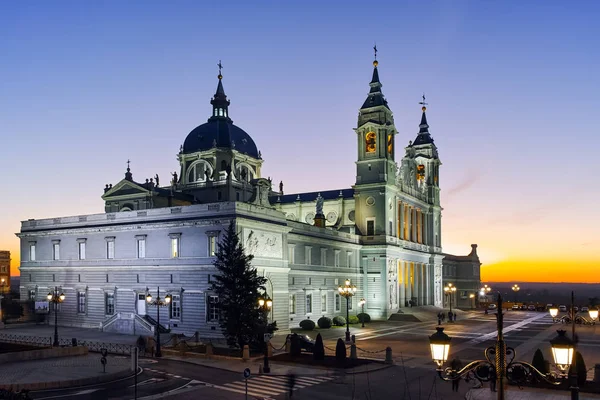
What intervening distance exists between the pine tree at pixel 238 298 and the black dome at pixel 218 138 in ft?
124

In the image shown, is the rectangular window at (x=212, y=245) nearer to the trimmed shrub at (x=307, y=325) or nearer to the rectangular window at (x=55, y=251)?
the trimmed shrub at (x=307, y=325)

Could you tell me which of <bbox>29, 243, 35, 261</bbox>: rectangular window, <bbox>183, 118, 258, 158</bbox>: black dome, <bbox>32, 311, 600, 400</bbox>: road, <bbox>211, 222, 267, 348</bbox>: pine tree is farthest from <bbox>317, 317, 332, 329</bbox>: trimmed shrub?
<bbox>29, 243, 35, 261</bbox>: rectangular window

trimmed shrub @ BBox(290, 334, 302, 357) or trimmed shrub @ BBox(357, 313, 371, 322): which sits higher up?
trimmed shrub @ BBox(290, 334, 302, 357)

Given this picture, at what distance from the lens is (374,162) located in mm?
81188

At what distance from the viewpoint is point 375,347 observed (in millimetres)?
46688

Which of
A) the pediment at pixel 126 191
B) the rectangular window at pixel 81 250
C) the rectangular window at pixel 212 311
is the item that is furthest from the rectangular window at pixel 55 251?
the rectangular window at pixel 212 311

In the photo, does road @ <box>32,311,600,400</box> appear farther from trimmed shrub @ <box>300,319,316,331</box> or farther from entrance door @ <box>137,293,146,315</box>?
Result: entrance door @ <box>137,293,146,315</box>

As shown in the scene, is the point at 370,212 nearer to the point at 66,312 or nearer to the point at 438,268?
the point at 438,268

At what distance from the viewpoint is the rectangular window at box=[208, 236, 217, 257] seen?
→ 5131 cm

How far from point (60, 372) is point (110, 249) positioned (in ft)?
91.7

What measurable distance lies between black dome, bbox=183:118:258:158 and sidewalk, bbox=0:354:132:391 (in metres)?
47.2

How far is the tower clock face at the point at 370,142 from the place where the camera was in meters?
81.9

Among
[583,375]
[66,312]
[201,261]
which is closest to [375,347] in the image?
[201,261]

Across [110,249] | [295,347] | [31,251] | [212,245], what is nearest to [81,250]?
[110,249]
